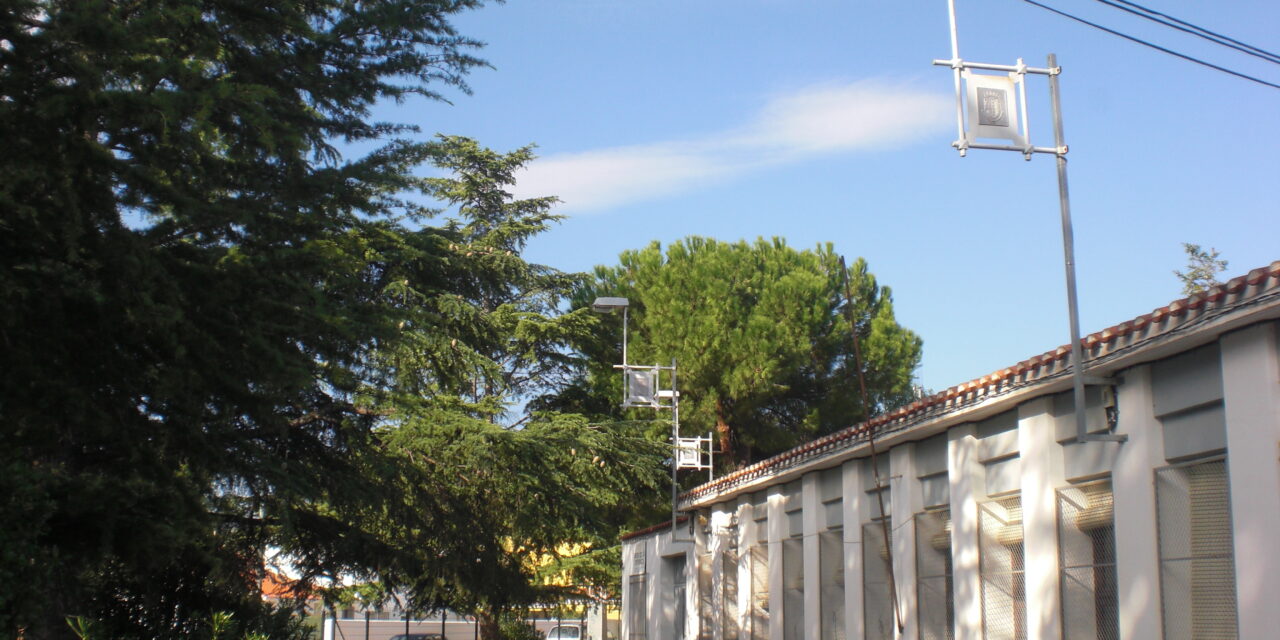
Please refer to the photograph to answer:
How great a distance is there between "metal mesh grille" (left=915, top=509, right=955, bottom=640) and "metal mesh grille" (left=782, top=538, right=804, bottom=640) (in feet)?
15.3

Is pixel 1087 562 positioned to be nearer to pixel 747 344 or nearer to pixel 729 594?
pixel 729 594

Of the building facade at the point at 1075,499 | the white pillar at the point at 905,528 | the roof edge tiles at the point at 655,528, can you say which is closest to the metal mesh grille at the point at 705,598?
the roof edge tiles at the point at 655,528

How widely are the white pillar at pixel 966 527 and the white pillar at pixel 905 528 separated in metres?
1.31

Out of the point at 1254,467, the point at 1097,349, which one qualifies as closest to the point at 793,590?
the point at 1097,349

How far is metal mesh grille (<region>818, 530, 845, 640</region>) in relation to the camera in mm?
18625

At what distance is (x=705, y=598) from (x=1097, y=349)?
16.1 m

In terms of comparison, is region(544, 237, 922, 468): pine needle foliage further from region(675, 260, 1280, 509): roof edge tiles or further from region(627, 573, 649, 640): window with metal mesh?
region(675, 260, 1280, 509): roof edge tiles

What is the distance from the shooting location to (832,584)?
745 inches

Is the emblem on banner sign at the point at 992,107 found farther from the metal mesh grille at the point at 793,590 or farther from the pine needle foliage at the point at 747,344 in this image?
the pine needle foliage at the point at 747,344

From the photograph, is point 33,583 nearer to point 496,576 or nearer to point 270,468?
point 270,468

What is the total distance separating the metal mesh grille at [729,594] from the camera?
78.4ft

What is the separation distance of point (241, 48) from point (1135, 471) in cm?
1020

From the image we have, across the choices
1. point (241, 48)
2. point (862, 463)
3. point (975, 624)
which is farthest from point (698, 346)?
point (241, 48)

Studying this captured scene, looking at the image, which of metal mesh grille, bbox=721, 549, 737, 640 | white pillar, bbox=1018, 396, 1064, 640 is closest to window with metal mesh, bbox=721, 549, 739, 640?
metal mesh grille, bbox=721, 549, 737, 640
